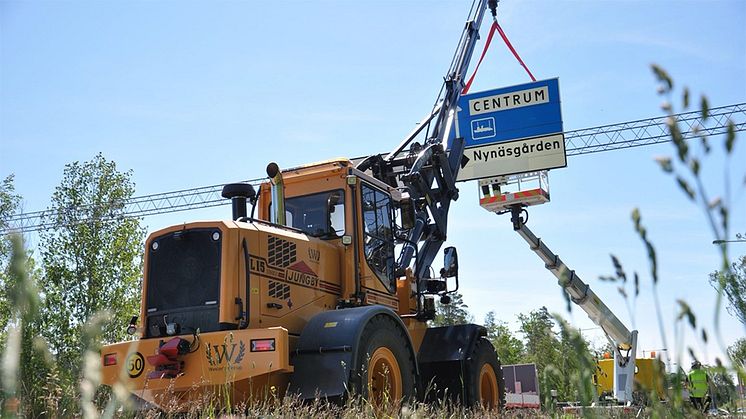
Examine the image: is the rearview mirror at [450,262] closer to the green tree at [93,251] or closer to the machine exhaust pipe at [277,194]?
the machine exhaust pipe at [277,194]

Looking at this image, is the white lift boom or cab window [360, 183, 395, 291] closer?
cab window [360, 183, 395, 291]

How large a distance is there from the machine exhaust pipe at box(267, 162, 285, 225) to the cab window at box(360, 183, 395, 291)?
1199mm

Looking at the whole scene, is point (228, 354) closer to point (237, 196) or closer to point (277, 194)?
point (277, 194)

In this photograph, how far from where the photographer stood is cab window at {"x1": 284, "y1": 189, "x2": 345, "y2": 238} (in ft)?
31.3

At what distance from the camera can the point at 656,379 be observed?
1600mm

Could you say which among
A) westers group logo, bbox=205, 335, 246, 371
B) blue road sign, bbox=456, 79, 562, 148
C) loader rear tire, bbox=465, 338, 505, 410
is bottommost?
loader rear tire, bbox=465, 338, 505, 410

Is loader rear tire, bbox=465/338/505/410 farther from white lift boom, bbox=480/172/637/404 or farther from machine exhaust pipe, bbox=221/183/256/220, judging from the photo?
white lift boom, bbox=480/172/637/404

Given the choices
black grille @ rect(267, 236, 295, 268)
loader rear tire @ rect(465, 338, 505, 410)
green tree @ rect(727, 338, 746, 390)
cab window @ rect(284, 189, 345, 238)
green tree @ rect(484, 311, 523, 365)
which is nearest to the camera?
green tree @ rect(727, 338, 746, 390)

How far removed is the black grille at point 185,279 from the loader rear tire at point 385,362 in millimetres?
1598

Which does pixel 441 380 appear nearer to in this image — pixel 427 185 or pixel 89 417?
pixel 427 185

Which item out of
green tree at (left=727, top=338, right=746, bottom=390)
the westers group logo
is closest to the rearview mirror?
the westers group logo

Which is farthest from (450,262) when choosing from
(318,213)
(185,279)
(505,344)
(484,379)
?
(505,344)

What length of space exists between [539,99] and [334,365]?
9.44 m

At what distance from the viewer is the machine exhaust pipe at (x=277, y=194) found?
887cm
